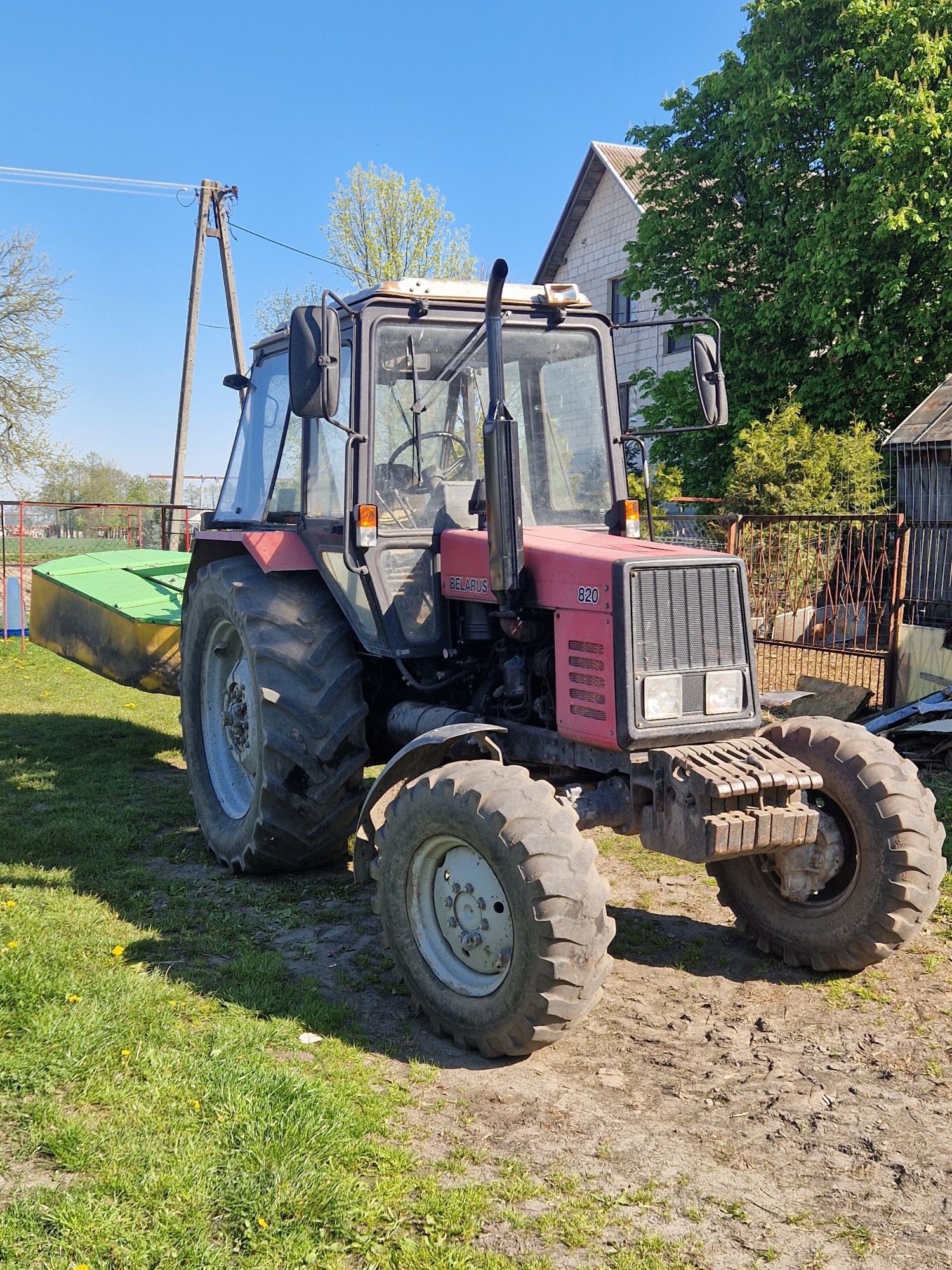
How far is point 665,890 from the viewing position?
210 inches

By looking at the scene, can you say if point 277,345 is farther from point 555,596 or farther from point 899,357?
point 899,357

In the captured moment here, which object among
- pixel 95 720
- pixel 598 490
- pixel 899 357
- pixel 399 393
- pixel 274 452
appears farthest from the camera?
pixel 899 357

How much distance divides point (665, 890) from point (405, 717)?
155cm

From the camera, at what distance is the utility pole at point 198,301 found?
18750mm

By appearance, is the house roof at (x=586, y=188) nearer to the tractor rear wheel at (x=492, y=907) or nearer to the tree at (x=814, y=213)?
the tree at (x=814, y=213)

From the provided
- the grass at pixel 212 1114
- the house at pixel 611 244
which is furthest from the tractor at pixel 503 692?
the house at pixel 611 244

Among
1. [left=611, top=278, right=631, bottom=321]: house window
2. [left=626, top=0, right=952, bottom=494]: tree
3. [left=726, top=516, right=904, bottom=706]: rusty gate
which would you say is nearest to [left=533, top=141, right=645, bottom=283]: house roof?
[left=611, top=278, right=631, bottom=321]: house window

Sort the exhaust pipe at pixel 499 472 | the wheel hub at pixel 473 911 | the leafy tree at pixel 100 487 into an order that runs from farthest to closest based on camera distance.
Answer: the leafy tree at pixel 100 487 → the exhaust pipe at pixel 499 472 → the wheel hub at pixel 473 911

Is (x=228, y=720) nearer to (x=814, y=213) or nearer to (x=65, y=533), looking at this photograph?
(x=814, y=213)

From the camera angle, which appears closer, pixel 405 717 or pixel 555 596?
pixel 555 596

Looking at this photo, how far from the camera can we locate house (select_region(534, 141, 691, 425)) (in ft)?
79.3

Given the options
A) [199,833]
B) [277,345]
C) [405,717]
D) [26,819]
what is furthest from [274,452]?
[26,819]

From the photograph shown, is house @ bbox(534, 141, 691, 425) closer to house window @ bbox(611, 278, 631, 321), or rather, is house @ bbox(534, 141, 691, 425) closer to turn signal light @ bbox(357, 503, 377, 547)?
house window @ bbox(611, 278, 631, 321)

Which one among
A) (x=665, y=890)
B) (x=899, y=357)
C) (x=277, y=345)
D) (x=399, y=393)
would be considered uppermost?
(x=899, y=357)
